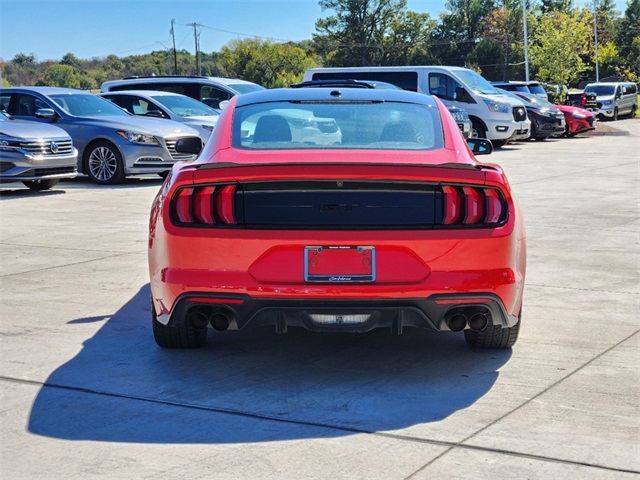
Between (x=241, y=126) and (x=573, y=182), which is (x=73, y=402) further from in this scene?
(x=573, y=182)

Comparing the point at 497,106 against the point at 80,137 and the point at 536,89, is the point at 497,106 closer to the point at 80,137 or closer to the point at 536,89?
the point at 80,137

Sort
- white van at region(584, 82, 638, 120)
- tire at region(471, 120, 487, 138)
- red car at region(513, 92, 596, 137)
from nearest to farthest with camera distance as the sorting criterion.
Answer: tire at region(471, 120, 487, 138), red car at region(513, 92, 596, 137), white van at region(584, 82, 638, 120)

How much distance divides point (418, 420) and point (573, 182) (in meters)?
12.9

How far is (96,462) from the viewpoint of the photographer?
13.6 ft

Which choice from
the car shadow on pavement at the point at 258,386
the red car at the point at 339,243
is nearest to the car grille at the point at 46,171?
the car shadow on pavement at the point at 258,386

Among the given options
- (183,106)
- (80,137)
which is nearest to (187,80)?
(183,106)

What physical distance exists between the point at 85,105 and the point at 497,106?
11.4m

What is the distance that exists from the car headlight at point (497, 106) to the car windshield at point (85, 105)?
10.6 metres

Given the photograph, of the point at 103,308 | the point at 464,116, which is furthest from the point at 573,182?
the point at 103,308

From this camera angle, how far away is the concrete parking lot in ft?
13.6

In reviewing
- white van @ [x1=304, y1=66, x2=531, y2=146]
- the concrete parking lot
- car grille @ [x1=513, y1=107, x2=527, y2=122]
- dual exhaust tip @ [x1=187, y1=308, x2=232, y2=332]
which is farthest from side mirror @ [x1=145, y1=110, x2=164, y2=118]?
dual exhaust tip @ [x1=187, y1=308, x2=232, y2=332]

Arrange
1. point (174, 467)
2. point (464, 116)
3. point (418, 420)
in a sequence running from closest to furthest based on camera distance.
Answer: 1. point (174, 467)
2. point (418, 420)
3. point (464, 116)

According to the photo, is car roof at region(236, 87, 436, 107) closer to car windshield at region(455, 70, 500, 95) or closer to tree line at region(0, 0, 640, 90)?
car windshield at region(455, 70, 500, 95)

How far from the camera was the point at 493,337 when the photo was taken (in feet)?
19.1
